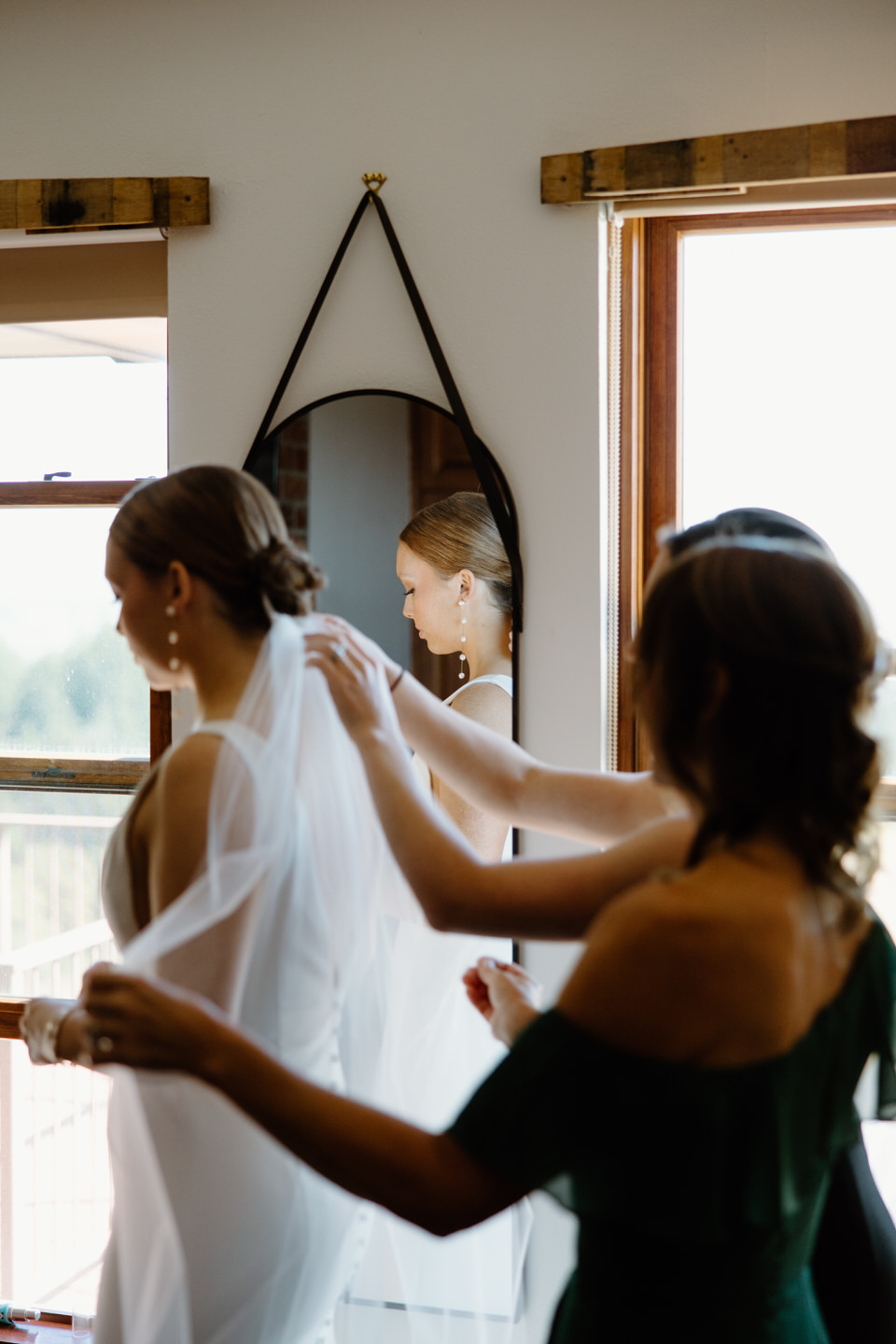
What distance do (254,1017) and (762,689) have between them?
2.37 feet

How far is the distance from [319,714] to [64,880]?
1.35 meters

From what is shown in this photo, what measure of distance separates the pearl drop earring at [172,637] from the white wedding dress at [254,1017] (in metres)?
0.10

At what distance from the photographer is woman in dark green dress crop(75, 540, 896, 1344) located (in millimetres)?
806

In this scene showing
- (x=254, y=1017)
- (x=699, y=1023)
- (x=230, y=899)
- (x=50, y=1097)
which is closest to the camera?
(x=699, y=1023)

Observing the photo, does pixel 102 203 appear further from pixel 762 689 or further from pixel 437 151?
pixel 762 689

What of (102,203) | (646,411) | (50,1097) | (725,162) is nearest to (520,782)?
(646,411)

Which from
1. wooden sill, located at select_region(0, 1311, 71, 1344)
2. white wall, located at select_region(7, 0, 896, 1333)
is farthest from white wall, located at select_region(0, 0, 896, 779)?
wooden sill, located at select_region(0, 1311, 71, 1344)

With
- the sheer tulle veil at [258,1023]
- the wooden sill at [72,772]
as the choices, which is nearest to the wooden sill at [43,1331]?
the wooden sill at [72,772]

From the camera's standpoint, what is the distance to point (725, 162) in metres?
1.92

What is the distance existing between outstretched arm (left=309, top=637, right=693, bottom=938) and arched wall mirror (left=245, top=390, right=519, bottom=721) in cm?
79

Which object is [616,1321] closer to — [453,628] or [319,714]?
[319,714]

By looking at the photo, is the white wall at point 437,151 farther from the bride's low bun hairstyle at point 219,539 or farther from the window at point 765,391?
the bride's low bun hairstyle at point 219,539

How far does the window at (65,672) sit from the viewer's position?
2.35 m

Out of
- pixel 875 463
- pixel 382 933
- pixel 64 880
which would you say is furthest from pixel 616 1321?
pixel 64 880
